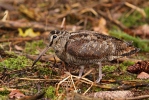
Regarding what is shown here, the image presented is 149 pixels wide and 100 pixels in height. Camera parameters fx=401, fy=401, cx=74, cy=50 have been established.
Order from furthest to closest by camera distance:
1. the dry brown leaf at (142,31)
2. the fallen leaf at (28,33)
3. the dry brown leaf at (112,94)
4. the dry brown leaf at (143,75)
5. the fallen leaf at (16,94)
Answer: the dry brown leaf at (142,31) < the fallen leaf at (28,33) < the dry brown leaf at (143,75) < the fallen leaf at (16,94) < the dry brown leaf at (112,94)

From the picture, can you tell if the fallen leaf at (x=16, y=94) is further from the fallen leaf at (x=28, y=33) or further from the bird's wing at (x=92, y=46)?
the fallen leaf at (x=28, y=33)

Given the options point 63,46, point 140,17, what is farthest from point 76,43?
point 140,17

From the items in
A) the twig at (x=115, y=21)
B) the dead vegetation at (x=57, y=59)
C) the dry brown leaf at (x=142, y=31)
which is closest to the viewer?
the dead vegetation at (x=57, y=59)

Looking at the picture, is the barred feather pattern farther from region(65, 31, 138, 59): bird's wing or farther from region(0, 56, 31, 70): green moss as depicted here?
region(0, 56, 31, 70): green moss

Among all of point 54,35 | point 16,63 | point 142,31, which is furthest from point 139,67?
point 142,31

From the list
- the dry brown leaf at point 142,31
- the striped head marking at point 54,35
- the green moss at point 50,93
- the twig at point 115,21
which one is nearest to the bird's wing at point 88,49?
the striped head marking at point 54,35

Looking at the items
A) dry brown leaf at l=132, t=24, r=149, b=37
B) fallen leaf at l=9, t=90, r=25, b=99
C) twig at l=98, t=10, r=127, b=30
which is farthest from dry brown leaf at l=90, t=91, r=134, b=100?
twig at l=98, t=10, r=127, b=30

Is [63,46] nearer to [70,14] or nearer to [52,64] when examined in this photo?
[52,64]
